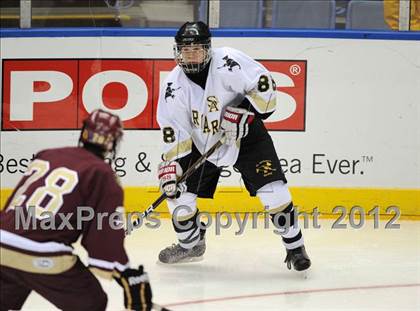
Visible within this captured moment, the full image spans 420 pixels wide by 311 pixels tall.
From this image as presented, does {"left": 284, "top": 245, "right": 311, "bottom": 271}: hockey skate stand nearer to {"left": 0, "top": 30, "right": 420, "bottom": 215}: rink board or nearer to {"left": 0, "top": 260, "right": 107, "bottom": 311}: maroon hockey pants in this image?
{"left": 0, "top": 30, "right": 420, "bottom": 215}: rink board

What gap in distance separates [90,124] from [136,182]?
2.39 m

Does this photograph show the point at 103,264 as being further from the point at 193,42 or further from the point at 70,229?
the point at 193,42

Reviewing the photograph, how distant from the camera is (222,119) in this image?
12.5ft

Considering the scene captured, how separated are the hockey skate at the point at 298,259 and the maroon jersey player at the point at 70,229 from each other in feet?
4.76

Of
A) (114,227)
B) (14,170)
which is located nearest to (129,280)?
(114,227)

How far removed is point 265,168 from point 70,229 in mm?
1479

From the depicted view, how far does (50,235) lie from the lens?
97.2 inches

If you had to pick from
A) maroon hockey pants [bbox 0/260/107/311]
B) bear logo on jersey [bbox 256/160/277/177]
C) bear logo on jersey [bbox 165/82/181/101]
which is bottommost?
maroon hockey pants [bbox 0/260/107/311]

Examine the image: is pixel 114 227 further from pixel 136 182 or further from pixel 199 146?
pixel 136 182

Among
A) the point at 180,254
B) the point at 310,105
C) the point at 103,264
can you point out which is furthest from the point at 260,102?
the point at 103,264

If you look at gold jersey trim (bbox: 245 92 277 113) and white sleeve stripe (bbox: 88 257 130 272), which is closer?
white sleeve stripe (bbox: 88 257 130 272)

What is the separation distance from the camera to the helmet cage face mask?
12.2ft

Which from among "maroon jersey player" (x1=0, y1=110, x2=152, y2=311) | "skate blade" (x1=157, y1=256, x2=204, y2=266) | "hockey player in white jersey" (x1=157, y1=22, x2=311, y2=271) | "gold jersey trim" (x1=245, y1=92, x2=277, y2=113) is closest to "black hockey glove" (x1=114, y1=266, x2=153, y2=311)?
"maroon jersey player" (x1=0, y1=110, x2=152, y2=311)

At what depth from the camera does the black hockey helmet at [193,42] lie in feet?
12.2
